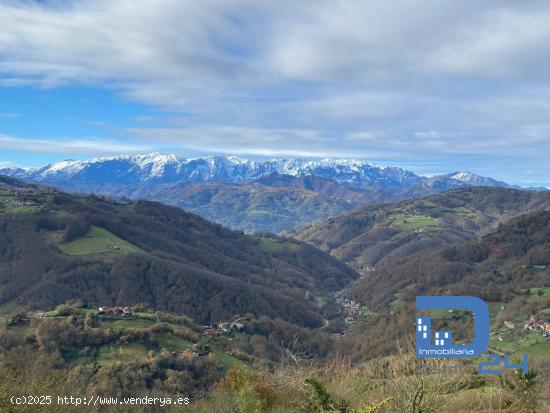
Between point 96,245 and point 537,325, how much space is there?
10834 cm

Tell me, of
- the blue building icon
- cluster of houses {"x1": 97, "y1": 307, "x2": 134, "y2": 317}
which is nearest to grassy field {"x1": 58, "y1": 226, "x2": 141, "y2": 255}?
cluster of houses {"x1": 97, "y1": 307, "x2": 134, "y2": 317}

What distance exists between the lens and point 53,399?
50.8 feet

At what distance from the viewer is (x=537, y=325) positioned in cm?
7738

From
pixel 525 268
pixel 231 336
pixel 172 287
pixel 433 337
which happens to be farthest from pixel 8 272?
pixel 525 268

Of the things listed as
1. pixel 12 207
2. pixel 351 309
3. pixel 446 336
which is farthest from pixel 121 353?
pixel 12 207

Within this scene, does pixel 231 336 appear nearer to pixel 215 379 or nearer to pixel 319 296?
pixel 215 379

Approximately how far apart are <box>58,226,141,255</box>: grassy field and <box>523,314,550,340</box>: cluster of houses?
317 ft

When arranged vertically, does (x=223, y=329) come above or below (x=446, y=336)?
below

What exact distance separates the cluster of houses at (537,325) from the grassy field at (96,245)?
9669 centimetres

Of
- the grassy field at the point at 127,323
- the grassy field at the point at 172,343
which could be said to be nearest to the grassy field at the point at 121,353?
the grassy field at the point at 172,343

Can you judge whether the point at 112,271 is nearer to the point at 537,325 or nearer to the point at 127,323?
the point at 127,323

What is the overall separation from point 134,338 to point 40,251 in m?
→ 68.3

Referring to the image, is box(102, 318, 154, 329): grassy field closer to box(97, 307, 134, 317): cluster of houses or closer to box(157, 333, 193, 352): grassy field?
box(97, 307, 134, 317): cluster of houses

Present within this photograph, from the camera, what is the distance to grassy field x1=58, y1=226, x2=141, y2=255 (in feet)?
409
